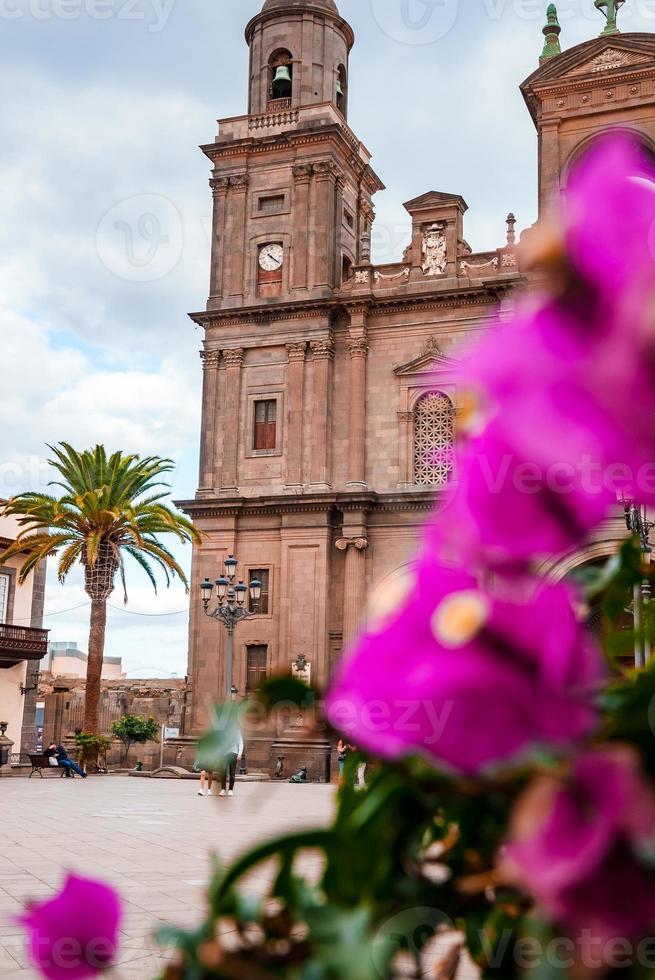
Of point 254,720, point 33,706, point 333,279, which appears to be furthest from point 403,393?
point 254,720

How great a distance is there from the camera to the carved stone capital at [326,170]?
34062 millimetres

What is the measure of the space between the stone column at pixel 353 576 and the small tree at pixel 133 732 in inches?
396

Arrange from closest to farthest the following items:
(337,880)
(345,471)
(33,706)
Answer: (337,880) < (345,471) < (33,706)

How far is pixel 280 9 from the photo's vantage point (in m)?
36.6

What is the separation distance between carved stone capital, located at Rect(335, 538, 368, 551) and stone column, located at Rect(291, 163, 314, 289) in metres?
8.24

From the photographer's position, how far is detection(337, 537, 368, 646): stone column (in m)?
31.0

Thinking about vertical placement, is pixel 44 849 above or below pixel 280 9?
below

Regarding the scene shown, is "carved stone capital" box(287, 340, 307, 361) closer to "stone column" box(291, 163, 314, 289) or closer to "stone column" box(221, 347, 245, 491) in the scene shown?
"stone column" box(221, 347, 245, 491)

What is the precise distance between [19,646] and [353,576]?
12.1 m

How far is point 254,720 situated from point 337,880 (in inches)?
5.1

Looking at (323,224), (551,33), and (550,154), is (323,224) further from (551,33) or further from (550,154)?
(551,33)

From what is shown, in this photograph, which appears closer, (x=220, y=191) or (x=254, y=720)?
(x=254, y=720)

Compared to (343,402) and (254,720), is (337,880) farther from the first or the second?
(343,402)

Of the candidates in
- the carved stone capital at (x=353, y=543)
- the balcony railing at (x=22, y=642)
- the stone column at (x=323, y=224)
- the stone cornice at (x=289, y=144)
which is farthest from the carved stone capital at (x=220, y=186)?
the balcony railing at (x=22, y=642)
